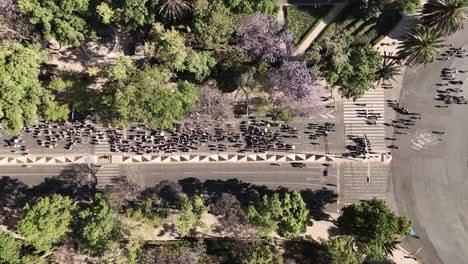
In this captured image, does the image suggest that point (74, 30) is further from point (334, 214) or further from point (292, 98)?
point (334, 214)

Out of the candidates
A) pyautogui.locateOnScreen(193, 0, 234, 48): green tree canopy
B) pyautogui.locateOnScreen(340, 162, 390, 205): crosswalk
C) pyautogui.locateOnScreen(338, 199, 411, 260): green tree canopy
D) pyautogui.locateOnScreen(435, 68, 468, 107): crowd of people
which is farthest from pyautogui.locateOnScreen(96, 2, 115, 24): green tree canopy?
pyautogui.locateOnScreen(435, 68, 468, 107): crowd of people

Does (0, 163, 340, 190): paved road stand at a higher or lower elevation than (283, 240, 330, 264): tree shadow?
higher

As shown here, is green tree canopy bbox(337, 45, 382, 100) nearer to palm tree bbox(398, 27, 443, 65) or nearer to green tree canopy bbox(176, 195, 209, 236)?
palm tree bbox(398, 27, 443, 65)

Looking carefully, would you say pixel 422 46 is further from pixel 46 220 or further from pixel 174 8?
pixel 46 220

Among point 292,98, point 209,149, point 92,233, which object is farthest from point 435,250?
point 92,233

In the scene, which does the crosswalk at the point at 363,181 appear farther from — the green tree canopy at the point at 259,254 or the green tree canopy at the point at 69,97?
the green tree canopy at the point at 69,97

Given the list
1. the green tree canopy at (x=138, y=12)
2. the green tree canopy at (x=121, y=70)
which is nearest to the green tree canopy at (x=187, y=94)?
the green tree canopy at (x=121, y=70)

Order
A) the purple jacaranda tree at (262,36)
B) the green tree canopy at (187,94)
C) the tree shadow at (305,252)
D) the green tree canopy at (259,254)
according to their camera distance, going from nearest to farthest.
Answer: the green tree canopy at (259,254)
the purple jacaranda tree at (262,36)
the green tree canopy at (187,94)
the tree shadow at (305,252)
